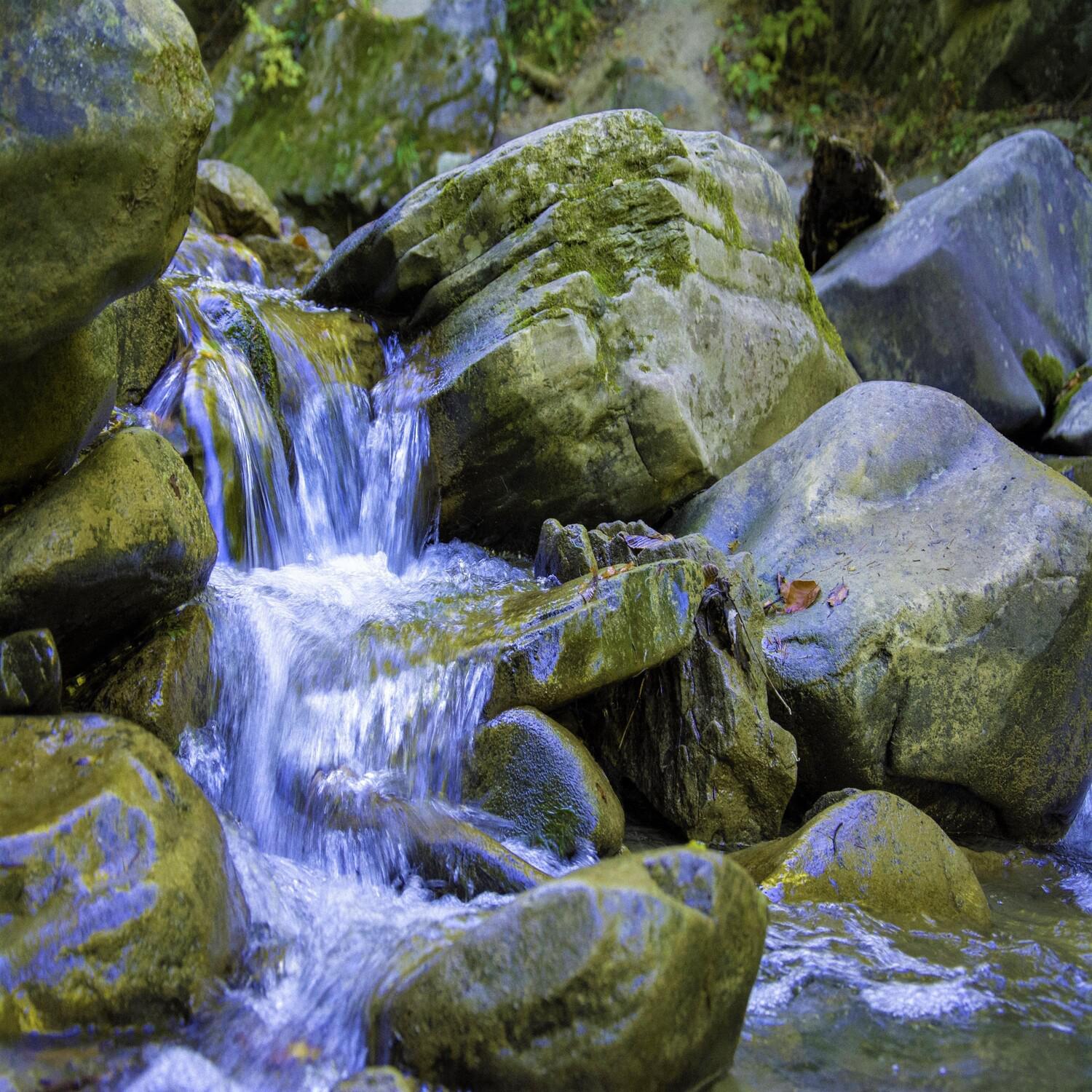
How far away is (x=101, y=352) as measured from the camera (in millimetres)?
3498

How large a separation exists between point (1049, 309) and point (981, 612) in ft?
16.6

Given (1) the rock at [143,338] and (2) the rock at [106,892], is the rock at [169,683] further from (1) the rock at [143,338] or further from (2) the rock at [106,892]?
(1) the rock at [143,338]

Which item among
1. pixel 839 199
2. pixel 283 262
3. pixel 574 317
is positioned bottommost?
pixel 574 317

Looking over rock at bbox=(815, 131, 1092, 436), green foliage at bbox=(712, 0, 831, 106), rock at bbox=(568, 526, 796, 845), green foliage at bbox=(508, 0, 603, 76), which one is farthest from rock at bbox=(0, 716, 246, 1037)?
green foliage at bbox=(508, 0, 603, 76)

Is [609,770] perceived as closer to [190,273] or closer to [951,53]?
[190,273]

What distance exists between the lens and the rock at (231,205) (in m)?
9.12

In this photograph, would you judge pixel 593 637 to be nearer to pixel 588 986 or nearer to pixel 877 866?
pixel 877 866

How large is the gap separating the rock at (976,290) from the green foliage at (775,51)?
6234 millimetres

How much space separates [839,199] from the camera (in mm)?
8922

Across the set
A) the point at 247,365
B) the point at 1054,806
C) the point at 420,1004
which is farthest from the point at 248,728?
the point at 1054,806

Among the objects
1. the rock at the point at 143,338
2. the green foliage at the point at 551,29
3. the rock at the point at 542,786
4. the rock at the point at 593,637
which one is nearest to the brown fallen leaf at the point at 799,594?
the rock at the point at 593,637

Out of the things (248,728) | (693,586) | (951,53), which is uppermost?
(951,53)

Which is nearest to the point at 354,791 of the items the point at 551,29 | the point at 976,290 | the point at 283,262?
the point at 283,262

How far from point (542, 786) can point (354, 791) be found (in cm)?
63
